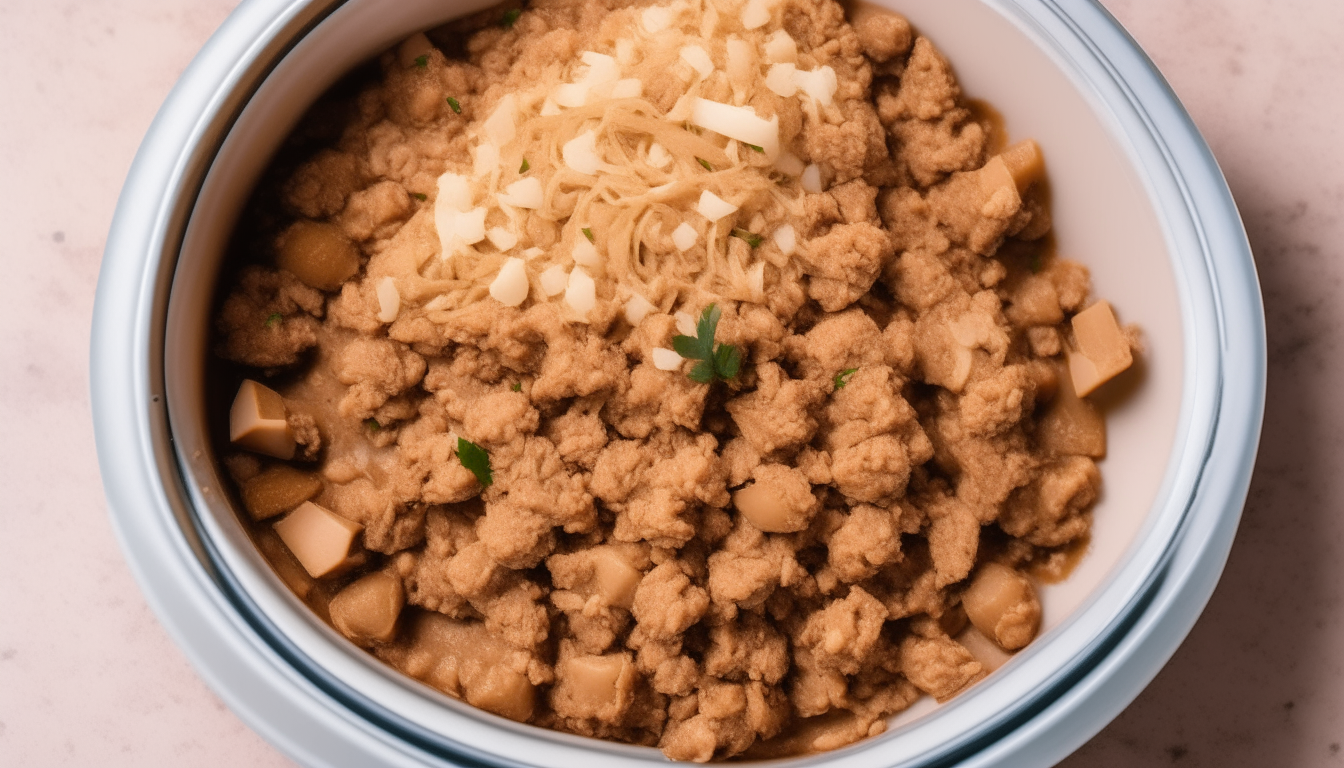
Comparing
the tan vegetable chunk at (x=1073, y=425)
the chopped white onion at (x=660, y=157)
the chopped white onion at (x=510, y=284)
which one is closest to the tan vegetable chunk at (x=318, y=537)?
the chopped white onion at (x=510, y=284)

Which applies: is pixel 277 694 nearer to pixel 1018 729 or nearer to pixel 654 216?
pixel 654 216

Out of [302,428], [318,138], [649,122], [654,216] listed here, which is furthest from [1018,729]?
[318,138]

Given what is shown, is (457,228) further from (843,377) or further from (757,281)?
(843,377)

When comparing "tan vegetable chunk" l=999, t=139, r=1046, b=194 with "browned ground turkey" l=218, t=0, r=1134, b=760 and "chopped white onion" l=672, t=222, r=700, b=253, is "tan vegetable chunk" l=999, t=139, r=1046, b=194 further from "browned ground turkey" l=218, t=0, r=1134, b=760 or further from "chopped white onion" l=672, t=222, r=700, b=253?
"chopped white onion" l=672, t=222, r=700, b=253

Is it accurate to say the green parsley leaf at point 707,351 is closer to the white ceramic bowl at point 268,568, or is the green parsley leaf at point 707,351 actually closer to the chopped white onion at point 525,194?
the chopped white onion at point 525,194

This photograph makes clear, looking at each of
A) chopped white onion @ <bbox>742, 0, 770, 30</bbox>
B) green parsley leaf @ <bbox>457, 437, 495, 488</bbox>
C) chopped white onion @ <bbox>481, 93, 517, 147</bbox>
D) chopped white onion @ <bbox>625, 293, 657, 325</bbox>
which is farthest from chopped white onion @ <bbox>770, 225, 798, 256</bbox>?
green parsley leaf @ <bbox>457, 437, 495, 488</bbox>
